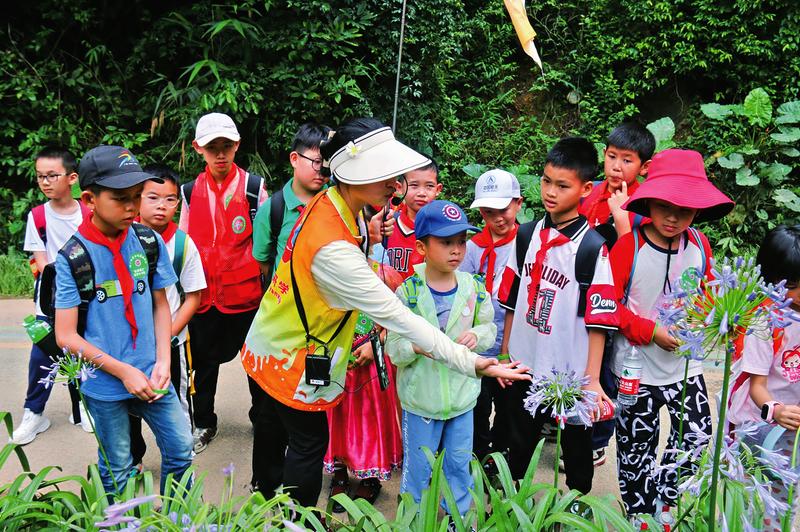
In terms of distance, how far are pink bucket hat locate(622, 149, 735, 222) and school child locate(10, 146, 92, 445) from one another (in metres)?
3.09

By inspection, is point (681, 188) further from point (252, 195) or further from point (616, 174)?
point (252, 195)

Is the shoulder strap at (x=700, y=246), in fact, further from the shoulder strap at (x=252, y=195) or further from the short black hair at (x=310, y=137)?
the shoulder strap at (x=252, y=195)

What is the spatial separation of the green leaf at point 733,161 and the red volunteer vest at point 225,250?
6.42 meters

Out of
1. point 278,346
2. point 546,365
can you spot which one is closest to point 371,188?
point 278,346

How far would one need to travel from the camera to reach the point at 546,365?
2967 millimetres

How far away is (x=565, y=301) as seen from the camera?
9.62ft

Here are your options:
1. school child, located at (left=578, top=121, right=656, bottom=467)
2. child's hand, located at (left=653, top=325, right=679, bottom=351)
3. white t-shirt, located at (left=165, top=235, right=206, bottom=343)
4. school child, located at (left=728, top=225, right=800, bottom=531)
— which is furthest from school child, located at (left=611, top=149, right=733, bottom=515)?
white t-shirt, located at (left=165, top=235, right=206, bottom=343)

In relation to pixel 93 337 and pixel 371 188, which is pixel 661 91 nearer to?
pixel 371 188

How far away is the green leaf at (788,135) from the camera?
7.98 m

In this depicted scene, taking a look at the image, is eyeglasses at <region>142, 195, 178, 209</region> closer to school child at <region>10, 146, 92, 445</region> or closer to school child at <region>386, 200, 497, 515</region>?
school child at <region>10, 146, 92, 445</region>

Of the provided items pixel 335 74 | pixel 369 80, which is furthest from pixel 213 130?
pixel 369 80

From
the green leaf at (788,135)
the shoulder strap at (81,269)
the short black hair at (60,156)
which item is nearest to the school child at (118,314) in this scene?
the shoulder strap at (81,269)

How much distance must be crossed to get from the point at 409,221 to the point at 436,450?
4.71 ft

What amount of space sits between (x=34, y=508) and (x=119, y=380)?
0.54 meters
